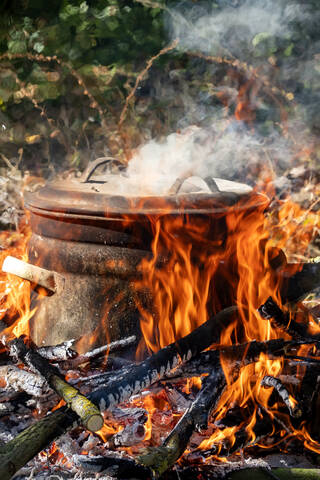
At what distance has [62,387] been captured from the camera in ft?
7.29

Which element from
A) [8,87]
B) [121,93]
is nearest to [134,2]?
[121,93]

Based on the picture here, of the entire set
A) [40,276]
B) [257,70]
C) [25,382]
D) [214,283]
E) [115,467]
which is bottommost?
[115,467]

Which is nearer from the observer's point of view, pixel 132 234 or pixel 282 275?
pixel 132 234

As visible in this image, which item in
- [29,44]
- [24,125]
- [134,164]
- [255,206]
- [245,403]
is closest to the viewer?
[245,403]

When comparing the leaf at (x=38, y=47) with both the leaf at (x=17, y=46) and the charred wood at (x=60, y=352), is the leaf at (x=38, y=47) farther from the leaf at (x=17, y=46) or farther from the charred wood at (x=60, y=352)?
the charred wood at (x=60, y=352)

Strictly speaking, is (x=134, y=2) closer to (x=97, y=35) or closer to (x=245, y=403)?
(x=97, y=35)

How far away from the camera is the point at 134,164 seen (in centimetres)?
348

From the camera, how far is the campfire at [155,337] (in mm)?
2131

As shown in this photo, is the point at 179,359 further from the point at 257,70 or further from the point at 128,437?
the point at 257,70

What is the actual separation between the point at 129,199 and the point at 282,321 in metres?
1.11

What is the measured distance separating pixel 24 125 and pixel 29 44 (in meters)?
1.05

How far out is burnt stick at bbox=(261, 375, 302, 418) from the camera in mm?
2250

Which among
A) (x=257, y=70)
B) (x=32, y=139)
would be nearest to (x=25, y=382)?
(x=32, y=139)

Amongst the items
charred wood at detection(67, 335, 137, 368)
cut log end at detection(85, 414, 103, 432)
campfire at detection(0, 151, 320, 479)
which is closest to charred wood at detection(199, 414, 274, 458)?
campfire at detection(0, 151, 320, 479)
